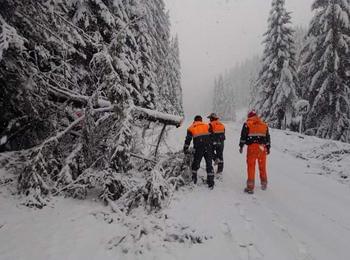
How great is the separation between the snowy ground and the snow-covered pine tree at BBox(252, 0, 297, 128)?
1928 cm

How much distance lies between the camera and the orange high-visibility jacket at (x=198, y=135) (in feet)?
29.2

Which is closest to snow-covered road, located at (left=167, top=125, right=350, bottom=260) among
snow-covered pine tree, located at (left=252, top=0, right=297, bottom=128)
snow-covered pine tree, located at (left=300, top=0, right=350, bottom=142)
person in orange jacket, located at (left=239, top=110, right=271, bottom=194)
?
person in orange jacket, located at (left=239, top=110, right=271, bottom=194)

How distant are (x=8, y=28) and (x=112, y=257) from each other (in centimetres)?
400

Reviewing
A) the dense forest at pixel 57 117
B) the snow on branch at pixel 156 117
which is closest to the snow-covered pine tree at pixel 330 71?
the snow on branch at pixel 156 117

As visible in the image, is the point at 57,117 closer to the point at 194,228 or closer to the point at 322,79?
the point at 194,228

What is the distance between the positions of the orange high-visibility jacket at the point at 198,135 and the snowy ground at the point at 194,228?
3.90 ft

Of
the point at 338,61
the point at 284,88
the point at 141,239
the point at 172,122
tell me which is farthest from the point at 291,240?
the point at 284,88

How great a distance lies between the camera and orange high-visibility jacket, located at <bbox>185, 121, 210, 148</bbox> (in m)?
8.91

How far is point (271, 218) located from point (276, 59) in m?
22.6

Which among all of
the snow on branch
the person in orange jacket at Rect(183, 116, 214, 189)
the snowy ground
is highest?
the snow on branch

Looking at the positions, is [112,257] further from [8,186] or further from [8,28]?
[8,28]

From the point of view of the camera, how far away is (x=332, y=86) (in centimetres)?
2064

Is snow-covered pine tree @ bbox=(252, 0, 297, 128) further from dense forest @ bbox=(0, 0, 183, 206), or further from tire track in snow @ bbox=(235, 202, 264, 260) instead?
tire track in snow @ bbox=(235, 202, 264, 260)

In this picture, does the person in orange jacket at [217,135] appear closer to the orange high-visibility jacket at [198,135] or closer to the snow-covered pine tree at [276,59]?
the orange high-visibility jacket at [198,135]
